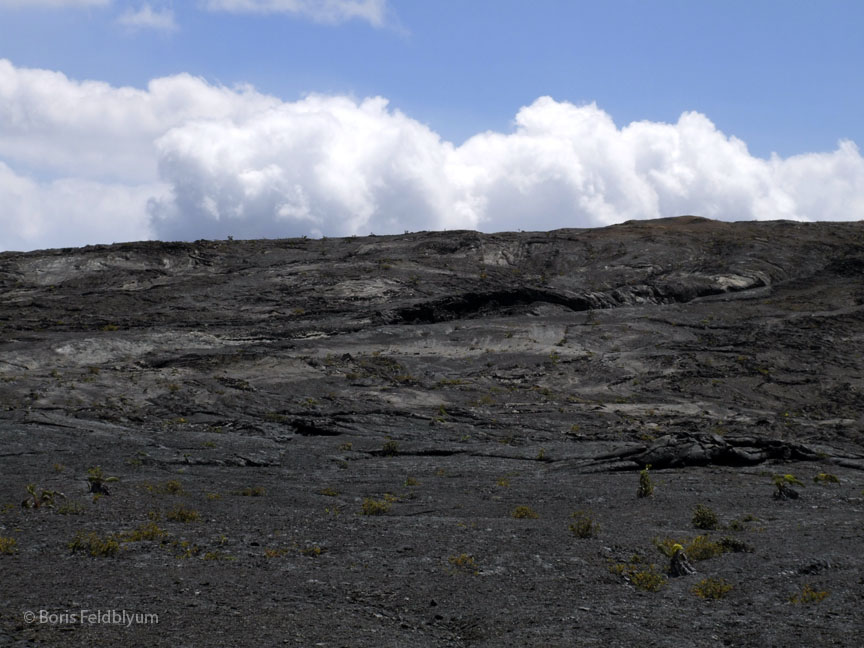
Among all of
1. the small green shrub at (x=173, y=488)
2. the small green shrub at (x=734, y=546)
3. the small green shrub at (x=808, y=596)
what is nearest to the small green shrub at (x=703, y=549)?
the small green shrub at (x=734, y=546)

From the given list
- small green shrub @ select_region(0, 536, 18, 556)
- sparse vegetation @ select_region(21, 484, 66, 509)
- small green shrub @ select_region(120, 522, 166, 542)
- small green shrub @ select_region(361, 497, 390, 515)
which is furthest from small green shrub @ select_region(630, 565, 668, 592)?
sparse vegetation @ select_region(21, 484, 66, 509)

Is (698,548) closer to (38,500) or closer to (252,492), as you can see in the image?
(252,492)

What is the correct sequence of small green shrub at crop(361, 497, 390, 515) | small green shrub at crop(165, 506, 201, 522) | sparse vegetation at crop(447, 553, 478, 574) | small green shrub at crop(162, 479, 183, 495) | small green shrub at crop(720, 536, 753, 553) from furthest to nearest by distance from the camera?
small green shrub at crop(162, 479, 183, 495), small green shrub at crop(361, 497, 390, 515), small green shrub at crop(165, 506, 201, 522), small green shrub at crop(720, 536, 753, 553), sparse vegetation at crop(447, 553, 478, 574)

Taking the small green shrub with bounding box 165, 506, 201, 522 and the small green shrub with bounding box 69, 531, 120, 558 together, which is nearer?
the small green shrub with bounding box 69, 531, 120, 558

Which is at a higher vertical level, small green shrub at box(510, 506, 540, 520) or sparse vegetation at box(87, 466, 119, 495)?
sparse vegetation at box(87, 466, 119, 495)

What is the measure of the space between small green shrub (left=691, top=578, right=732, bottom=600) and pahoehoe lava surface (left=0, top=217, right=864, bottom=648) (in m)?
0.21

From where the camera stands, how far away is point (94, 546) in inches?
563

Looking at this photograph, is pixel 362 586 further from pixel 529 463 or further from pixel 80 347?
pixel 80 347

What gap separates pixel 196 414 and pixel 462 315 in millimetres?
20113

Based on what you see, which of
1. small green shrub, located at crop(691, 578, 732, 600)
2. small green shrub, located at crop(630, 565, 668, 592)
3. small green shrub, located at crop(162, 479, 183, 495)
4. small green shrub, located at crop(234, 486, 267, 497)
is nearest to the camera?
small green shrub, located at crop(691, 578, 732, 600)

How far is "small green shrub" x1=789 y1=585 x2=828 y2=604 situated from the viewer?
39.7ft

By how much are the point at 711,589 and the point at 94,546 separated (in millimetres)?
9447

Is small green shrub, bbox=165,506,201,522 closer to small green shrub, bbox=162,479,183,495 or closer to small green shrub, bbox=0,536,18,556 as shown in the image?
small green shrub, bbox=162,479,183,495

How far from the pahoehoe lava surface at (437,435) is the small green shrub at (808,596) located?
22cm
